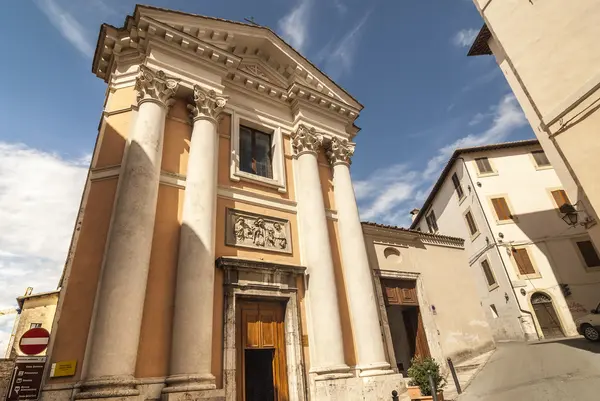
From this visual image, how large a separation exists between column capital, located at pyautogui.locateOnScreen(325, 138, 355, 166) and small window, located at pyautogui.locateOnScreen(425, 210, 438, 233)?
56.7 ft

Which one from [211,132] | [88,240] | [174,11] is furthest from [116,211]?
[174,11]

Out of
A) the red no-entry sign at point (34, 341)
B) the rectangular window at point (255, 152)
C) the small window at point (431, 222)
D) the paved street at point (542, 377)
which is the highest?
the small window at point (431, 222)

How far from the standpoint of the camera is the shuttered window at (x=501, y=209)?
1977 centimetres

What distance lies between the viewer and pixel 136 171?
6.66m

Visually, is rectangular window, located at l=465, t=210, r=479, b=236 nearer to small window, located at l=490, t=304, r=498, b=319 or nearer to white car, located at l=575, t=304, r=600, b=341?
small window, located at l=490, t=304, r=498, b=319

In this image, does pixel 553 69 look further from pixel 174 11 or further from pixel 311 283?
pixel 174 11

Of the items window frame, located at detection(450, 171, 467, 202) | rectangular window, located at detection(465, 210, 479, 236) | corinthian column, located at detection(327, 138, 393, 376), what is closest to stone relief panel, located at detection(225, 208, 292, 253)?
corinthian column, located at detection(327, 138, 393, 376)

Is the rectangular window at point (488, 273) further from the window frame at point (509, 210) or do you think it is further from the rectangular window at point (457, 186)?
the rectangular window at point (457, 186)

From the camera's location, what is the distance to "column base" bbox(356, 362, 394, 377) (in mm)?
7665

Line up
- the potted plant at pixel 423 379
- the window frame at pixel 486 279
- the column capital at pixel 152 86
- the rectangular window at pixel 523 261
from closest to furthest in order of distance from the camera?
1. the potted plant at pixel 423 379
2. the column capital at pixel 152 86
3. the rectangular window at pixel 523 261
4. the window frame at pixel 486 279

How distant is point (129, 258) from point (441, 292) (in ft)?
32.1

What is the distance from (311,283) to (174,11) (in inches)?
314

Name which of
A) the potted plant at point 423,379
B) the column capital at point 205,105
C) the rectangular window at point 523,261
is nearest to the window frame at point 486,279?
the rectangular window at point 523,261

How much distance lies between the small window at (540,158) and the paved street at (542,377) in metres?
13.8
